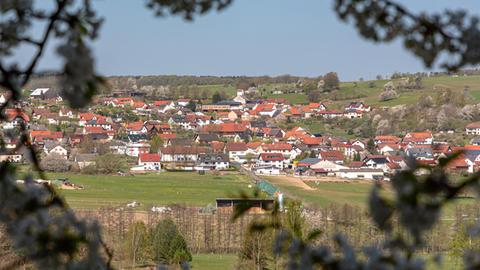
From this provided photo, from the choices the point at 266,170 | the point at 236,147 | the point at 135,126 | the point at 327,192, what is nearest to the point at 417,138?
the point at 236,147

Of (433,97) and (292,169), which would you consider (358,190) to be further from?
(433,97)

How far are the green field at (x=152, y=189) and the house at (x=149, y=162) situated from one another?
2834mm

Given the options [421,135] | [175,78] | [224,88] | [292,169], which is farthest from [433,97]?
[175,78]

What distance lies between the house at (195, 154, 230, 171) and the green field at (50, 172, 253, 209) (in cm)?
359

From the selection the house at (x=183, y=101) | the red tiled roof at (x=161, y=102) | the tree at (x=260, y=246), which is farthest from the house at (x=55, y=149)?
the tree at (x=260, y=246)

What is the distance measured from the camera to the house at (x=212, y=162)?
5028 centimetres

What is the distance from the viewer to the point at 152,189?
37562 millimetres

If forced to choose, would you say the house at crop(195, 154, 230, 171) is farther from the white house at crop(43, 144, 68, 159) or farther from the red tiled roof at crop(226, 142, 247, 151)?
the white house at crop(43, 144, 68, 159)

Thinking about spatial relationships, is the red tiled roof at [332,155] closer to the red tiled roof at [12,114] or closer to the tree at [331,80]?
the tree at [331,80]

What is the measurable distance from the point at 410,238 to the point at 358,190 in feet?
121

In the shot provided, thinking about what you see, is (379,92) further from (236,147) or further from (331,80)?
(236,147)

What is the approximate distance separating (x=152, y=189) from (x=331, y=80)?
174 ft

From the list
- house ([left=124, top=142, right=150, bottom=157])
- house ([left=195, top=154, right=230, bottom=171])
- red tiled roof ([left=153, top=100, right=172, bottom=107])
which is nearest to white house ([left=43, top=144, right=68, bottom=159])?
house ([left=124, top=142, right=150, bottom=157])

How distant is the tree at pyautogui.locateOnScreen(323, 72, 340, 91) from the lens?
87750 millimetres
